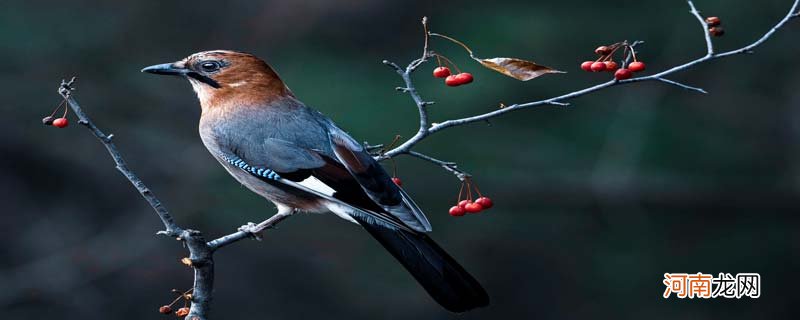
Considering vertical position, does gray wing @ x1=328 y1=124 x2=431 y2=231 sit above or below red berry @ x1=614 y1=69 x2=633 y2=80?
below

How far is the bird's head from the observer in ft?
13.6

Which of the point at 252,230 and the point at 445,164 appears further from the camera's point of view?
the point at 252,230

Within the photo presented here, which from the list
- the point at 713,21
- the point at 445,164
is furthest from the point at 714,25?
the point at 445,164

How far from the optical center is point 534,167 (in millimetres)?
8625

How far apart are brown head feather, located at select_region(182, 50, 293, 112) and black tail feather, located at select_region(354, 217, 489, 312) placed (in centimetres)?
87

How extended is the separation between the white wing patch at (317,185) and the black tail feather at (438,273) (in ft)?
0.91

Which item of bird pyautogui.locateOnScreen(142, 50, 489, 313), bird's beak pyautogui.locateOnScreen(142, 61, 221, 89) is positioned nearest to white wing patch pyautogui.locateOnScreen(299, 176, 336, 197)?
bird pyautogui.locateOnScreen(142, 50, 489, 313)

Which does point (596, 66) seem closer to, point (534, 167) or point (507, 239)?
point (534, 167)

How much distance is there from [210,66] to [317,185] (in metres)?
0.73

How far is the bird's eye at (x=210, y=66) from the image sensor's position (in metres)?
4.18

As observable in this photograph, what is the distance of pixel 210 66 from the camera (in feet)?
13.7

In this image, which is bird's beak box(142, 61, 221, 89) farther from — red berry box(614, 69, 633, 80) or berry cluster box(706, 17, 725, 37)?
berry cluster box(706, 17, 725, 37)

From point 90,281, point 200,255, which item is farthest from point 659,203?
point 200,255

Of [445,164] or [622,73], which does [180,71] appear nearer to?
[445,164]
